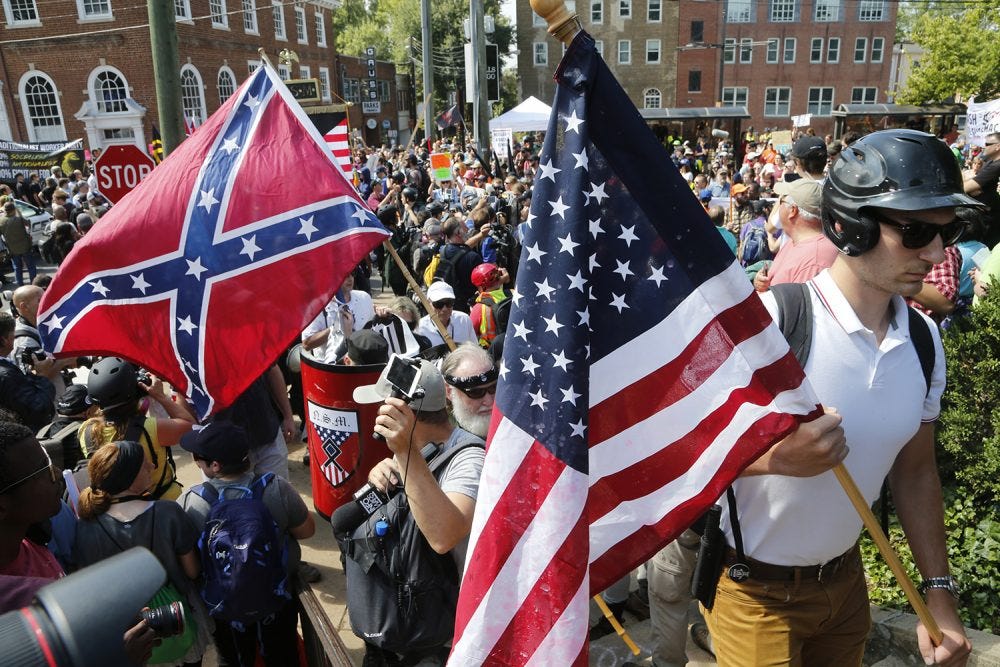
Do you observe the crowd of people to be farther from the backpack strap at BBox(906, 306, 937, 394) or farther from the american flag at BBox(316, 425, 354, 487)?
the american flag at BBox(316, 425, 354, 487)

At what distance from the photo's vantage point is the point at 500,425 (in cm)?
180

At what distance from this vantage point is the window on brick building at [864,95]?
52.7 m

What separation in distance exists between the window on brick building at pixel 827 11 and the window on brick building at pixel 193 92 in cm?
4312

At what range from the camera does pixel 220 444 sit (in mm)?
3342

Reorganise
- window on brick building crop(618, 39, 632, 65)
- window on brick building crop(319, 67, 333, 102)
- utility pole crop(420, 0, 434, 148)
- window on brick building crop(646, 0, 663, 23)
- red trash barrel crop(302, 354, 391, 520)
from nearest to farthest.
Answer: red trash barrel crop(302, 354, 391, 520), utility pole crop(420, 0, 434, 148), window on brick building crop(319, 67, 333, 102), window on brick building crop(646, 0, 663, 23), window on brick building crop(618, 39, 632, 65)

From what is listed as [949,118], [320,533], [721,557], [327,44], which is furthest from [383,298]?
[327,44]

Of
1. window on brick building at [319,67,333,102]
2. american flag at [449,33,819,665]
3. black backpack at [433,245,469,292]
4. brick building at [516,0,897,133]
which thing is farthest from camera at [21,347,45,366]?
brick building at [516,0,897,133]

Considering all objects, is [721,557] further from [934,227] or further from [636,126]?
[636,126]

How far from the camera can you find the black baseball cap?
10.9 feet

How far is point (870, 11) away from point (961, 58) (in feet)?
71.7

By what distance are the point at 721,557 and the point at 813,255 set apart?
224cm

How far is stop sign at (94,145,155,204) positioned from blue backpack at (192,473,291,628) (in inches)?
195

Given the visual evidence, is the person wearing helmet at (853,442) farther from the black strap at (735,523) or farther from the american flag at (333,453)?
the american flag at (333,453)

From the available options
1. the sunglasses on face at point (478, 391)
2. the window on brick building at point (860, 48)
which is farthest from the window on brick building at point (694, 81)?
the sunglasses on face at point (478, 391)
